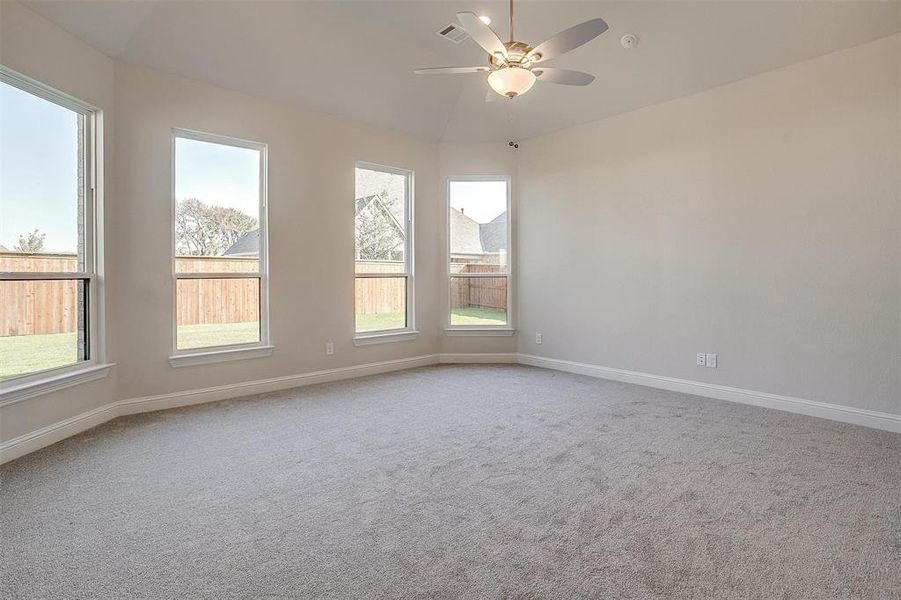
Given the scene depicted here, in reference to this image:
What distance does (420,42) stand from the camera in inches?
177

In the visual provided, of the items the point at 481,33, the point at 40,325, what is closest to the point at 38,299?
the point at 40,325

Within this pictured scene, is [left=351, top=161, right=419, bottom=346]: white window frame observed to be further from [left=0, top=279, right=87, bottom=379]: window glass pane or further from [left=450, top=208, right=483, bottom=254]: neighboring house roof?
[left=0, top=279, right=87, bottom=379]: window glass pane

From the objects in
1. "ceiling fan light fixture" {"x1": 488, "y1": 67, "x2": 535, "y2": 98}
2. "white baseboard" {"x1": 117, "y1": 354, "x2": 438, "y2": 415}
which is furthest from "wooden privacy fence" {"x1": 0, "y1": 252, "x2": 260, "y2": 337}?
"ceiling fan light fixture" {"x1": 488, "y1": 67, "x2": 535, "y2": 98}

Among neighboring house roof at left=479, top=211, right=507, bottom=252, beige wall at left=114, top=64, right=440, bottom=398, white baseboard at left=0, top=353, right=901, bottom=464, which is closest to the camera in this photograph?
white baseboard at left=0, top=353, right=901, bottom=464

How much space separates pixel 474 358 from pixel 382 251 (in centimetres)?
186

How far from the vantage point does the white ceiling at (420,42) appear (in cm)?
347

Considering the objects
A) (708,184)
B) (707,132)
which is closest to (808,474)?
(708,184)

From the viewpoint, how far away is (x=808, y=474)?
267cm

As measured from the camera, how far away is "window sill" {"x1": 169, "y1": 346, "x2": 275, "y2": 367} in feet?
13.4

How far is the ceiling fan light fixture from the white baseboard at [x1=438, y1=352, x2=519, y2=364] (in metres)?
3.79

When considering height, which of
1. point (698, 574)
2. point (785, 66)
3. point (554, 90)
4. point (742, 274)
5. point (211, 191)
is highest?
point (554, 90)

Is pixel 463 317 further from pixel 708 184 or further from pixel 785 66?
pixel 785 66

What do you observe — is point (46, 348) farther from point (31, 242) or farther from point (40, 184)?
point (40, 184)

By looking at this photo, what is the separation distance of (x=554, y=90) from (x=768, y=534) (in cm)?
451
